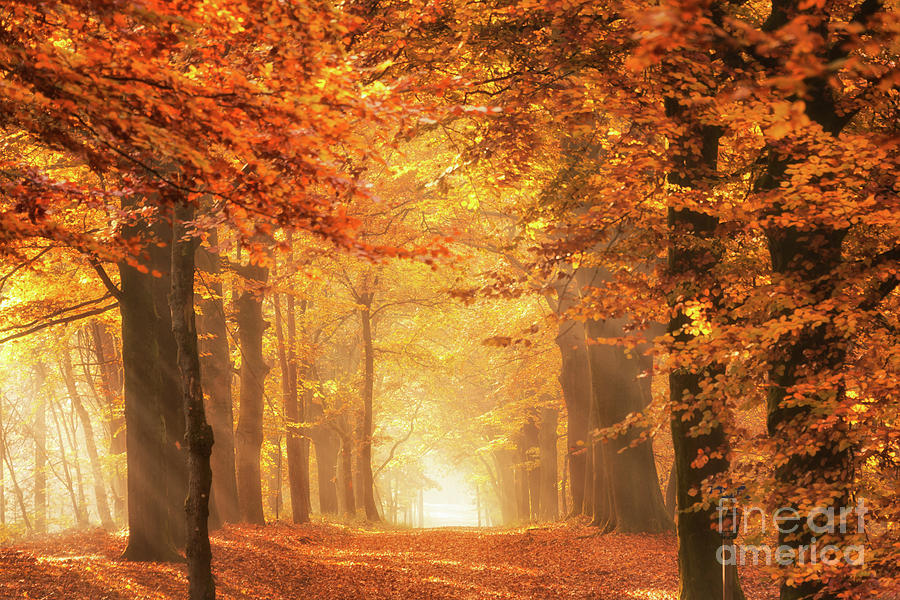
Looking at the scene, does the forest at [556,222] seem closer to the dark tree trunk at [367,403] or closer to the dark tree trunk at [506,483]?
the dark tree trunk at [367,403]

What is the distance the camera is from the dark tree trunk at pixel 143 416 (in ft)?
35.6

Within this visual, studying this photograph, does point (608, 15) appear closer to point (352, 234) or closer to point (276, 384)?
point (352, 234)

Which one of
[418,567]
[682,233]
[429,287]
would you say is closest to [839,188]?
[682,233]

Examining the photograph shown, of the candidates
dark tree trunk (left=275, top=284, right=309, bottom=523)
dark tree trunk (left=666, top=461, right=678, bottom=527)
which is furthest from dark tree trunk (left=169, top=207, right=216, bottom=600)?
dark tree trunk (left=666, top=461, right=678, bottom=527)

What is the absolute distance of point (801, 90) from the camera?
2.55 metres

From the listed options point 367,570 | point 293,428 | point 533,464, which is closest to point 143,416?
point 367,570

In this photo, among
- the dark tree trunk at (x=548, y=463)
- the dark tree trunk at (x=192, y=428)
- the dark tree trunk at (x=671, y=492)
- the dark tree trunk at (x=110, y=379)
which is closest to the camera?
the dark tree trunk at (x=192, y=428)

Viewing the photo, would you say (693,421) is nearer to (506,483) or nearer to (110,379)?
(110,379)

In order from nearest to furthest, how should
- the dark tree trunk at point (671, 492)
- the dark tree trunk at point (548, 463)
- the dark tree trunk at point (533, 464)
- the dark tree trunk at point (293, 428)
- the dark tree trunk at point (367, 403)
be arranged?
the dark tree trunk at point (671, 492)
the dark tree trunk at point (293, 428)
the dark tree trunk at point (367, 403)
the dark tree trunk at point (548, 463)
the dark tree trunk at point (533, 464)

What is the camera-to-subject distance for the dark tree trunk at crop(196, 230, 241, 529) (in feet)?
55.9

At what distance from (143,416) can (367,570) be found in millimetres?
4527

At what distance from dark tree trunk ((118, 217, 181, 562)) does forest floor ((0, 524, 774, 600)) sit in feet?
1.99

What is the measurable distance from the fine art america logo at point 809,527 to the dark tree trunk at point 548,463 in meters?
22.7

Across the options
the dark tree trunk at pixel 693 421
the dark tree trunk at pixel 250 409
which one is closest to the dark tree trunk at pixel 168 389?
the dark tree trunk at pixel 250 409
